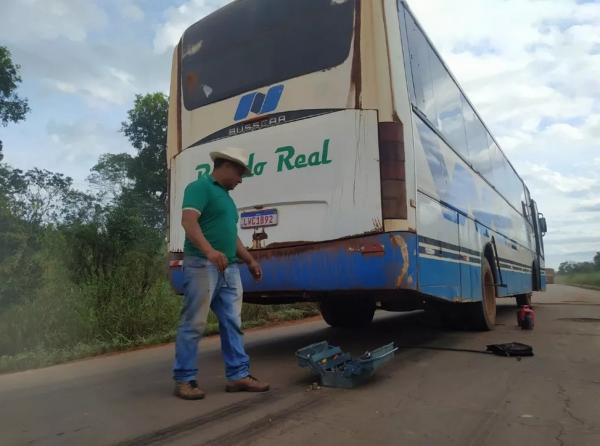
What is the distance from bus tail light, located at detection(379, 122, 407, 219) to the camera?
4492 millimetres

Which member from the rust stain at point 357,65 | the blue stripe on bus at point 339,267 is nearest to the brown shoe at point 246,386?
the blue stripe on bus at point 339,267

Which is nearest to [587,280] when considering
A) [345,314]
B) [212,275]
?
[345,314]

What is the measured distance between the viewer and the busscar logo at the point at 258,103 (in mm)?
5242

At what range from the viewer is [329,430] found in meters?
3.01

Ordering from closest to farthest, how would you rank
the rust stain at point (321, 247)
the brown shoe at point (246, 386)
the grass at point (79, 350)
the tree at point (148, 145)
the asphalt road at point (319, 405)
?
the asphalt road at point (319, 405) → the brown shoe at point (246, 386) → the rust stain at point (321, 247) → the grass at point (79, 350) → the tree at point (148, 145)

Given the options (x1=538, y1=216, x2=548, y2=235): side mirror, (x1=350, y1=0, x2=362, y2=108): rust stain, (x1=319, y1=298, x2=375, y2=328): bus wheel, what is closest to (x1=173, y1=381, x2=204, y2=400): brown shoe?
(x1=350, y1=0, x2=362, y2=108): rust stain

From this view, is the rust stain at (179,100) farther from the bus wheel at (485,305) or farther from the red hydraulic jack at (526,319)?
the red hydraulic jack at (526,319)

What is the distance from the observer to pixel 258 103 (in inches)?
211

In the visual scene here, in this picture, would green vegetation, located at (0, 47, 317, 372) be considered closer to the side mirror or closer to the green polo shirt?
the green polo shirt

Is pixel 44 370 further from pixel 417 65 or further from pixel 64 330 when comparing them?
pixel 417 65

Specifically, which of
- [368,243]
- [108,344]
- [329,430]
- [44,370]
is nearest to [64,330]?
[108,344]

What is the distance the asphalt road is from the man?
19 cm

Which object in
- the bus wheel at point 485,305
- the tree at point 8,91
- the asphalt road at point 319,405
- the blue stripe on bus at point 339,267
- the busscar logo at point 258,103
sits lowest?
the asphalt road at point 319,405

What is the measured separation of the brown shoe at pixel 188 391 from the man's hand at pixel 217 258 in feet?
2.93
